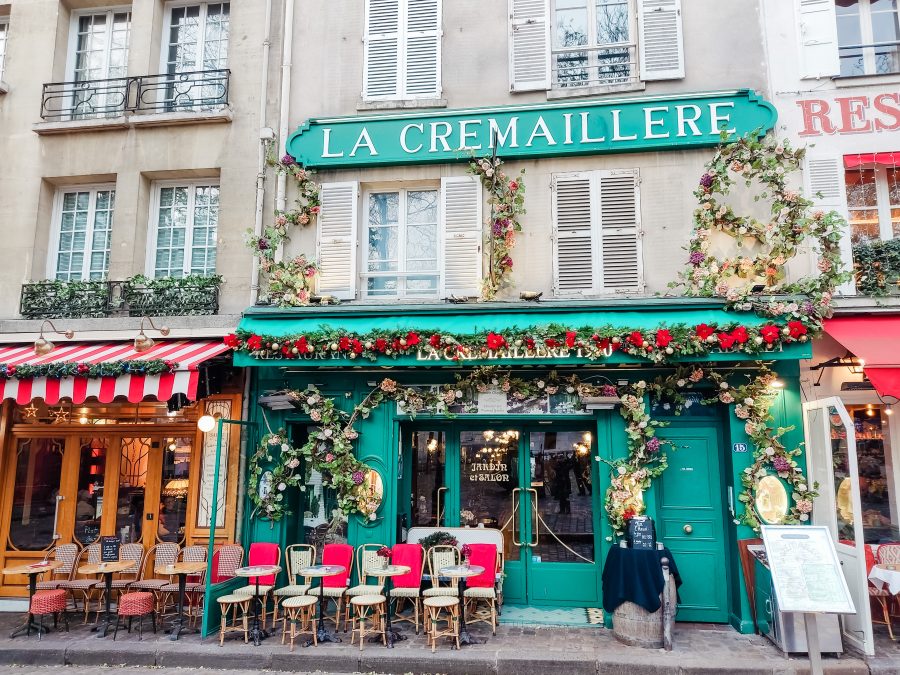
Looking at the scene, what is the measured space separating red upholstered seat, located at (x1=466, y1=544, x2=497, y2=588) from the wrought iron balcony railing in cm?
697

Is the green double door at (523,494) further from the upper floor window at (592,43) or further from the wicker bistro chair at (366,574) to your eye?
the upper floor window at (592,43)

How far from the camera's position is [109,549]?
25.0 feet

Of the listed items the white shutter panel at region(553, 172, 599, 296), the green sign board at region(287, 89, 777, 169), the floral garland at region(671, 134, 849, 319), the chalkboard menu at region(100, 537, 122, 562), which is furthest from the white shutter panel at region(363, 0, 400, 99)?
the chalkboard menu at region(100, 537, 122, 562)

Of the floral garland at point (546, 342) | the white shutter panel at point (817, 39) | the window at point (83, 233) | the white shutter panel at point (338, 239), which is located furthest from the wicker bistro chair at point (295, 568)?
the white shutter panel at point (817, 39)

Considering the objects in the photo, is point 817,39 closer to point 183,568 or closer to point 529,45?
point 529,45

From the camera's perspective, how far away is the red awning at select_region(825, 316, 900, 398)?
668 centimetres

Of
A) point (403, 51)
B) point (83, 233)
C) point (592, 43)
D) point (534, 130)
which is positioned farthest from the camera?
point (83, 233)

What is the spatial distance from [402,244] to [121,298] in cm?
398

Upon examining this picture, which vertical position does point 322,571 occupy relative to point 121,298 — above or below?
→ below

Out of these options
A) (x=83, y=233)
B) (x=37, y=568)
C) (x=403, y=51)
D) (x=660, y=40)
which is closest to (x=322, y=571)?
(x=37, y=568)

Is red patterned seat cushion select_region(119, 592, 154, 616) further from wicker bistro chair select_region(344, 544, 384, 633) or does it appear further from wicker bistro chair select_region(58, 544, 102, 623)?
wicker bistro chair select_region(344, 544, 384, 633)

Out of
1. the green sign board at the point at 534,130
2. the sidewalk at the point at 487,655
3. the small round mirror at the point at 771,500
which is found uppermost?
the green sign board at the point at 534,130

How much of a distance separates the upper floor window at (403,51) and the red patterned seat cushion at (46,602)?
7.38 m

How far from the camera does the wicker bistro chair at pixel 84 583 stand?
7777mm
